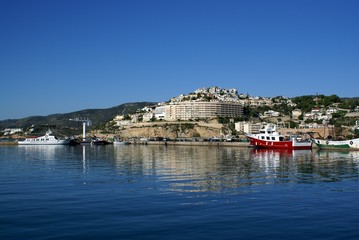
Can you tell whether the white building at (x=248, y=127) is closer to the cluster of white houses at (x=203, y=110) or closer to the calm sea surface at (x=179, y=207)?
the cluster of white houses at (x=203, y=110)

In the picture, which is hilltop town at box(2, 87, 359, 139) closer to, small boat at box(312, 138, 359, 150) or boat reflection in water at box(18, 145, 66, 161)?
small boat at box(312, 138, 359, 150)

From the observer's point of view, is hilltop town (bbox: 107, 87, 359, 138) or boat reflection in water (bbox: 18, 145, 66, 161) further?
hilltop town (bbox: 107, 87, 359, 138)

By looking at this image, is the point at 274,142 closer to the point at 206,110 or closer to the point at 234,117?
the point at 234,117

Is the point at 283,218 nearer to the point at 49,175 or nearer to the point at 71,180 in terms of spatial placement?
the point at 71,180

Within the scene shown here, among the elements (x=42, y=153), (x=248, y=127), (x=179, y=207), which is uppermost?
(x=248, y=127)

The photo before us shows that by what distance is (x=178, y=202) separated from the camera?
17.7m

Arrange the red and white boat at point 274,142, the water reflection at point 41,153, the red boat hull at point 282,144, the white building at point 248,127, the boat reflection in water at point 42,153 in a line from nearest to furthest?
the boat reflection in water at point 42,153 → the water reflection at point 41,153 → the red boat hull at point 282,144 → the red and white boat at point 274,142 → the white building at point 248,127

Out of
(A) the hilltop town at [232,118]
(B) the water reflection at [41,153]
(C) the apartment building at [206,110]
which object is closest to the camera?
(B) the water reflection at [41,153]

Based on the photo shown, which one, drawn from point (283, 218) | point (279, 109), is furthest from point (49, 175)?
point (279, 109)

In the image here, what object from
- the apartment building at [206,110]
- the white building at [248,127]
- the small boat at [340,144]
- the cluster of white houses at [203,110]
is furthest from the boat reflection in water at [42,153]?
the apartment building at [206,110]

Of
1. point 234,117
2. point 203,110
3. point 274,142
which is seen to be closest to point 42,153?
point 274,142

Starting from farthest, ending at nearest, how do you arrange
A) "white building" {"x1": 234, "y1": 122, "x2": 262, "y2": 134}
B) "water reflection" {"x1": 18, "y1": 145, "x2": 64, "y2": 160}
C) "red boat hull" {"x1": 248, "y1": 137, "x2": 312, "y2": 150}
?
1. "white building" {"x1": 234, "y1": 122, "x2": 262, "y2": 134}
2. "red boat hull" {"x1": 248, "y1": 137, "x2": 312, "y2": 150}
3. "water reflection" {"x1": 18, "y1": 145, "x2": 64, "y2": 160}

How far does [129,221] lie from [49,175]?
15.4 m

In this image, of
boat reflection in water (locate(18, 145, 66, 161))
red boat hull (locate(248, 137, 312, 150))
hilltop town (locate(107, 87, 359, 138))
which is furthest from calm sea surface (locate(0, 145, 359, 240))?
hilltop town (locate(107, 87, 359, 138))
